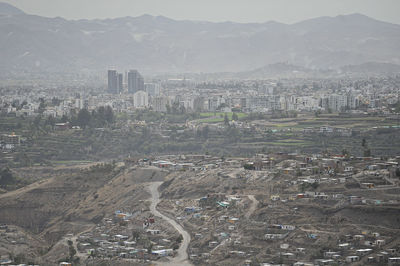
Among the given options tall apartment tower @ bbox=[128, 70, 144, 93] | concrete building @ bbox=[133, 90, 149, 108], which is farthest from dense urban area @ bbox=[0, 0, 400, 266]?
tall apartment tower @ bbox=[128, 70, 144, 93]

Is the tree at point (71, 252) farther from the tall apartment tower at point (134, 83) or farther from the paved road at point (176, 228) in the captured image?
the tall apartment tower at point (134, 83)

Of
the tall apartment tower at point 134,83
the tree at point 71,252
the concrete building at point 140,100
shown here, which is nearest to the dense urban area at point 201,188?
the tree at point 71,252

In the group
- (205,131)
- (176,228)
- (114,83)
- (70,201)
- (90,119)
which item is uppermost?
(114,83)

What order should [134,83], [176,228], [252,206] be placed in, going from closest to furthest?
1. [176,228]
2. [252,206]
3. [134,83]

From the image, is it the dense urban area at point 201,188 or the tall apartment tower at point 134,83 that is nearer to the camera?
the dense urban area at point 201,188

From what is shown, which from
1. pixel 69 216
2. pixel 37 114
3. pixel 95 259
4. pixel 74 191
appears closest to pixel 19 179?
pixel 74 191

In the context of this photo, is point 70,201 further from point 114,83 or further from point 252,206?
point 114,83

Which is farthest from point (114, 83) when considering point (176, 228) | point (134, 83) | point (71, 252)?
point (71, 252)

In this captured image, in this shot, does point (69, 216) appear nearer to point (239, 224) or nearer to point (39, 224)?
point (39, 224)
